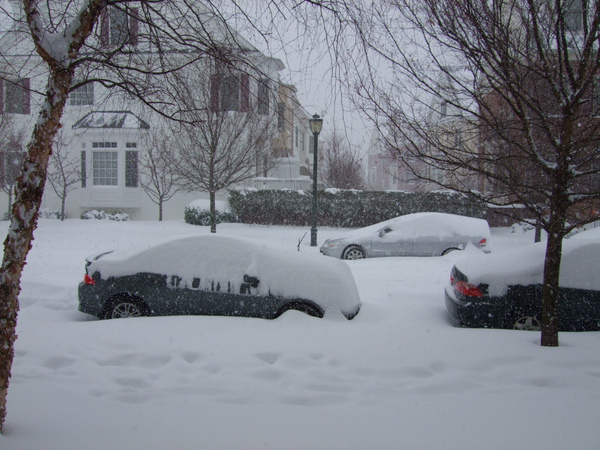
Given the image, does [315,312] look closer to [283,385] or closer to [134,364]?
[283,385]

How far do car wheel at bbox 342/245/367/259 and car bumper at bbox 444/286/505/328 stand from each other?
665 cm

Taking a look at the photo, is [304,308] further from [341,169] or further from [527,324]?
[341,169]

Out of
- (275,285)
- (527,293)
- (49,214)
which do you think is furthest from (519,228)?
(49,214)

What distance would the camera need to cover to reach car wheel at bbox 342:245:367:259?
42.7 feet

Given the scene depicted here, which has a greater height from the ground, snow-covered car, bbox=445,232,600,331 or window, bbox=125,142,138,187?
window, bbox=125,142,138,187

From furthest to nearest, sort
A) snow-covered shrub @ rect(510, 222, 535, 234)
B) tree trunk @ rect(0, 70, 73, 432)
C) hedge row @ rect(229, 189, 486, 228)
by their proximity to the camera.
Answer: hedge row @ rect(229, 189, 486, 228) < snow-covered shrub @ rect(510, 222, 535, 234) < tree trunk @ rect(0, 70, 73, 432)

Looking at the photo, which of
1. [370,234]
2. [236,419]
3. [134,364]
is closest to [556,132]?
[236,419]

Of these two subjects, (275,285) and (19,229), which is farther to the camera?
(275,285)

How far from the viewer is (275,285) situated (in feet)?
19.7

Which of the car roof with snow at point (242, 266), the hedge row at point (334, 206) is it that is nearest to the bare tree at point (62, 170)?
the hedge row at point (334, 206)

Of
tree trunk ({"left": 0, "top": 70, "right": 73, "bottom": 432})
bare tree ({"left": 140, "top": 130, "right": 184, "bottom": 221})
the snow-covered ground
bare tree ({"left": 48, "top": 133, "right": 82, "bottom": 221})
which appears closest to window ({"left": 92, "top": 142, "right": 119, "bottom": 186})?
bare tree ({"left": 48, "top": 133, "right": 82, "bottom": 221})

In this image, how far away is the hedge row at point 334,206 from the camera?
20.7 metres

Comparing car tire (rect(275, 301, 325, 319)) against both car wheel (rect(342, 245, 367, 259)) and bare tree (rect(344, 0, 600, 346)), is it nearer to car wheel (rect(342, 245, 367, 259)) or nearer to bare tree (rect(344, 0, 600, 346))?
bare tree (rect(344, 0, 600, 346))

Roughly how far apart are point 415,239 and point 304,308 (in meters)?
7.57
